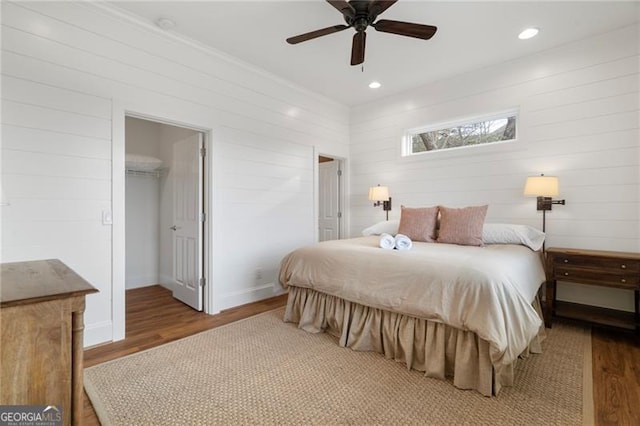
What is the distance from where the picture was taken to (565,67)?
10.3 ft

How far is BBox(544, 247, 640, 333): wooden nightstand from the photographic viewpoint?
2.49 meters

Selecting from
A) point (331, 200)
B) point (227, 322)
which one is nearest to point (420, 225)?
point (331, 200)

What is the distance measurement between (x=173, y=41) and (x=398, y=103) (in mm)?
2955

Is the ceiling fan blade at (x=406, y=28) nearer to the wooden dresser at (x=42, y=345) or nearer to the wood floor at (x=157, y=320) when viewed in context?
the wooden dresser at (x=42, y=345)

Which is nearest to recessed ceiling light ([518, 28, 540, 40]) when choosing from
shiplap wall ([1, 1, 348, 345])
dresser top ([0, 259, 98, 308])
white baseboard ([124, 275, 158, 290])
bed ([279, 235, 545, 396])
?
bed ([279, 235, 545, 396])

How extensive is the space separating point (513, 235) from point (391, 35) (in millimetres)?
2267

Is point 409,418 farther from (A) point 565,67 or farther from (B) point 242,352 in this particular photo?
(A) point 565,67

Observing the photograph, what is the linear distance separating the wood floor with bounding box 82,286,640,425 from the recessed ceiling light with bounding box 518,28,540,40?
9.32 feet

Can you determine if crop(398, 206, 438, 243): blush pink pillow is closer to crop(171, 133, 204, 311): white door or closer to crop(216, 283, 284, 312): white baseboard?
crop(216, 283, 284, 312): white baseboard

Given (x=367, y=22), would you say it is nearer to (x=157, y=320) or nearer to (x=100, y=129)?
(x=100, y=129)

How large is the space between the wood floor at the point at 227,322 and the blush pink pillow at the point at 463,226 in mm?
1221

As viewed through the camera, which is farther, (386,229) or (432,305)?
(386,229)

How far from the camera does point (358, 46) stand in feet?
8.04

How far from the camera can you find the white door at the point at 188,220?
3314mm
